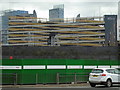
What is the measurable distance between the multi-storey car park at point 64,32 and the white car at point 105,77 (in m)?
124

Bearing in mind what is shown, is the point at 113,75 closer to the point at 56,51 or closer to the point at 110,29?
the point at 56,51

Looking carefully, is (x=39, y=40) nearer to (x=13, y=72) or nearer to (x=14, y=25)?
(x=14, y=25)

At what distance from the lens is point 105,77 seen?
2203cm

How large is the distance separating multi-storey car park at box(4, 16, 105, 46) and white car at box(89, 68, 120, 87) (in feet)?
406

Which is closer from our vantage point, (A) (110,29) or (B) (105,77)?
(B) (105,77)

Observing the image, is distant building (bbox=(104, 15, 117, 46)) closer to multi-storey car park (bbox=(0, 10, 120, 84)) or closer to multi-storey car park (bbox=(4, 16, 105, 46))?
multi-storey car park (bbox=(0, 10, 120, 84))

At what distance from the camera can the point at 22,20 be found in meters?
157

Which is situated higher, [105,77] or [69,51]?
[105,77]

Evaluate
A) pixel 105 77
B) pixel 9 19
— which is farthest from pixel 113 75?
pixel 9 19

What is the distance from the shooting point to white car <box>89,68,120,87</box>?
22.1 metres

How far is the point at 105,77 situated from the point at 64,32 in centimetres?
12989

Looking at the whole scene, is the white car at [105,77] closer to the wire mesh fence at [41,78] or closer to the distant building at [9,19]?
the wire mesh fence at [41,78]

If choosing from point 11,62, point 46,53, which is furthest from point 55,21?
point 11,62

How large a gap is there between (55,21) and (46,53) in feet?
306
